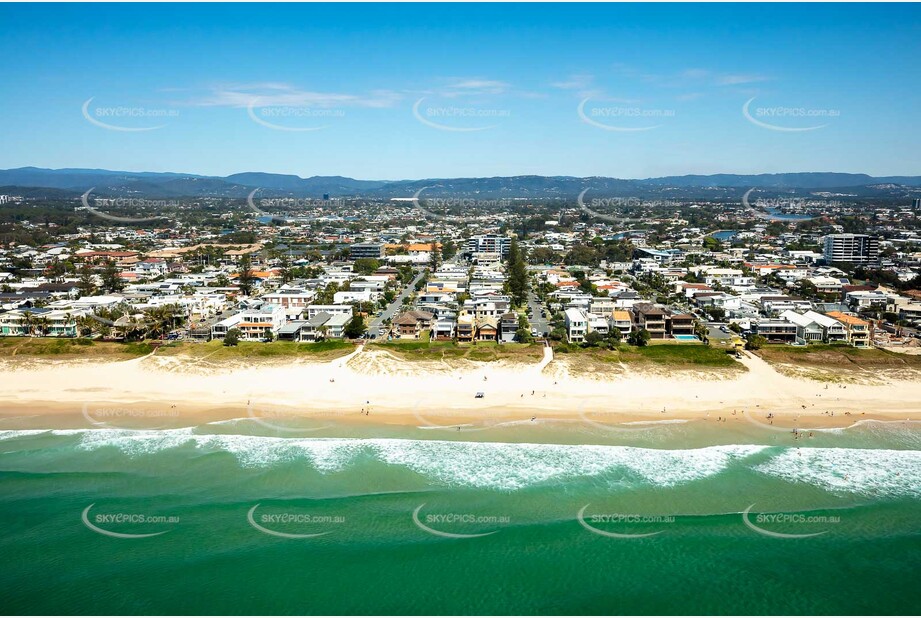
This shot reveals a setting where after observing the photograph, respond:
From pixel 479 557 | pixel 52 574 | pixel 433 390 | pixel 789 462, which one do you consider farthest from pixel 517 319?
pixel 52 574

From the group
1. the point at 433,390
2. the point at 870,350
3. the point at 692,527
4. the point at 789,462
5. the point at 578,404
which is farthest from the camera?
the point at 870,350

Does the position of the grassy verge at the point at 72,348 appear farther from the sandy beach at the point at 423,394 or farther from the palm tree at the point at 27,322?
the palm tree at the point at 27,322

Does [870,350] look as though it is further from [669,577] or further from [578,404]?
[669,577]

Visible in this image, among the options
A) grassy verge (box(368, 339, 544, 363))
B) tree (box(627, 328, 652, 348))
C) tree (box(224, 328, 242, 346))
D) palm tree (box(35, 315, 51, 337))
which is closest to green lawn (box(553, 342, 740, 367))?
tree (box(627, 328, 652, 348))

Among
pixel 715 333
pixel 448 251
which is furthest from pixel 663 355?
pixel 448 251

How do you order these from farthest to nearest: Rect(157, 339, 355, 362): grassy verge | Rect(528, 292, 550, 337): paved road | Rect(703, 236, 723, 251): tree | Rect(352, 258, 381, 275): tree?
Rect(703, 236, 723, 251): tree
Rect(352, 258, 381, 275): tree
Rect(528, 292, 550, 337): paved road
Rect(157, 339, 355, 362): grassy verge

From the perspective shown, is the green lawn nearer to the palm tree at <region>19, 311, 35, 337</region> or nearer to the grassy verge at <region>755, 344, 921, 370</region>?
the grassy verge at <region>755, 344, 921, 370</region>
